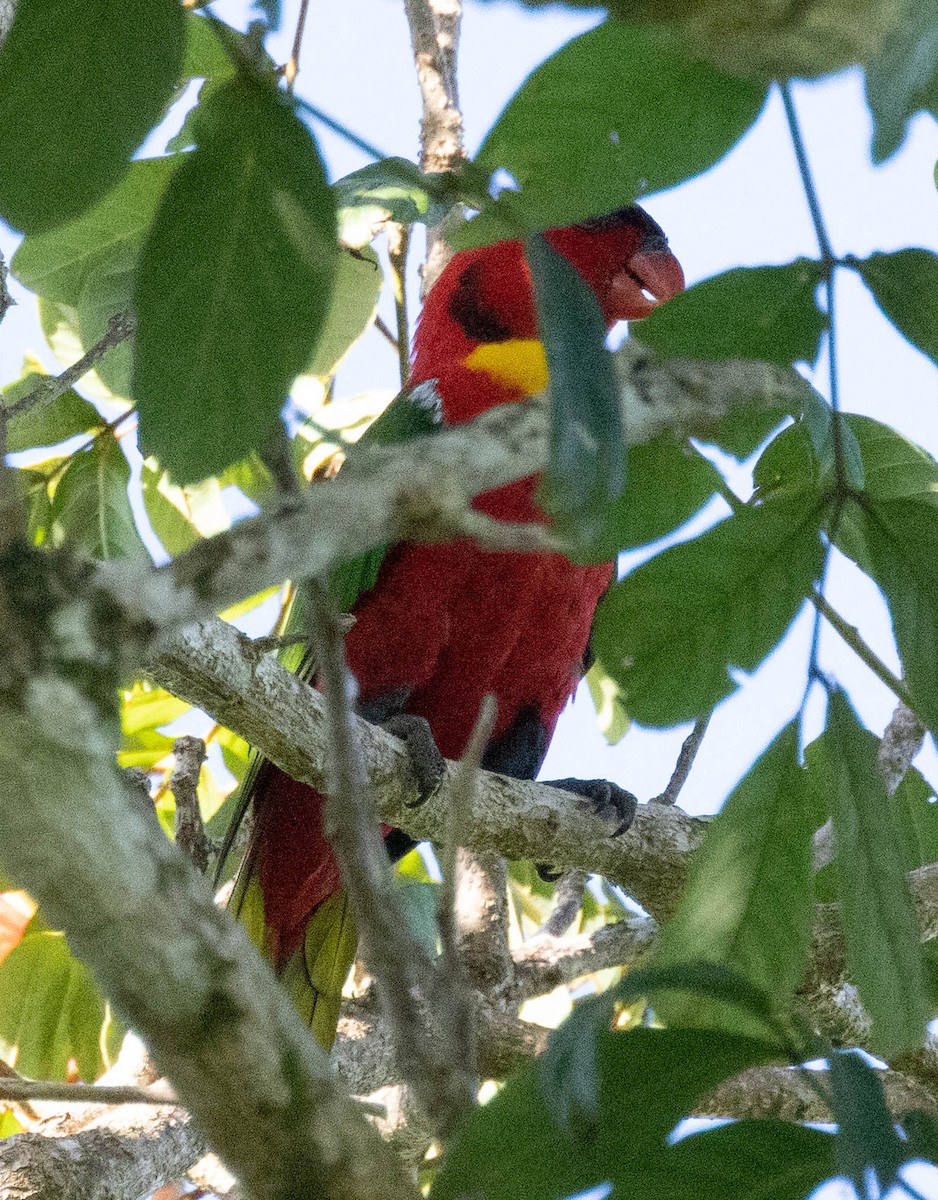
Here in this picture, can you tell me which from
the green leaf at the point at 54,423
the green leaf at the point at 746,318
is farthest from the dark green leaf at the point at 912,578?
the green leaf at the point at 54,423

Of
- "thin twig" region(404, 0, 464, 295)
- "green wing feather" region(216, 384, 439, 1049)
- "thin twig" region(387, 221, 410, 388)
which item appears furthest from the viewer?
"thin twig" region(404, 0, 464, 295)

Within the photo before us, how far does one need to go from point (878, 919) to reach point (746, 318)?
0.32m

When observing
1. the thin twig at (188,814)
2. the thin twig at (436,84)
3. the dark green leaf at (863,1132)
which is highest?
the thin twig at (436,84)

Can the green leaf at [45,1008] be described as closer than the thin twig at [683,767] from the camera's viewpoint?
Yes

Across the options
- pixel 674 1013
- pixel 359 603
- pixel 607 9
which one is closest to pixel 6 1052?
pixel 359 603

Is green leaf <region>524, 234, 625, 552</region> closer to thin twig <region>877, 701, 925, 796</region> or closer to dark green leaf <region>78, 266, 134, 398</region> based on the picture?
dark green leaf <region>78, 266, 134, 398</region>

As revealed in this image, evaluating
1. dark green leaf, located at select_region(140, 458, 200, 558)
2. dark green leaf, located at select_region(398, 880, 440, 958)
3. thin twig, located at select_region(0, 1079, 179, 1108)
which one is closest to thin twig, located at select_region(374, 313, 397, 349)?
dark green leaf, located at select_region(140, 458, 200, 558)

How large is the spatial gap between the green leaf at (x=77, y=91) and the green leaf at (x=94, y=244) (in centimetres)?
94

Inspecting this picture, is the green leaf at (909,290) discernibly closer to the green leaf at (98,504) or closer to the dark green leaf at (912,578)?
the dark green leaf at (912,578)

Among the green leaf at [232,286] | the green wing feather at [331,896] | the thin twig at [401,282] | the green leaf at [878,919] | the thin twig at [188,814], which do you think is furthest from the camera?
the thin twig at [401,282]

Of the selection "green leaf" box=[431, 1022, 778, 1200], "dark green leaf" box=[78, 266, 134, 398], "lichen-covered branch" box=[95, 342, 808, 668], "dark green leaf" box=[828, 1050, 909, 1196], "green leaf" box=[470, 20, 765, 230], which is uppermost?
"dark green leaf" box=[78, 266, 134, 398]

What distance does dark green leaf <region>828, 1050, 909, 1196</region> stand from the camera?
0.48 meters

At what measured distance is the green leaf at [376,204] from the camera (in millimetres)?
1285

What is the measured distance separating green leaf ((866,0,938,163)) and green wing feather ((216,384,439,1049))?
4.20 ft
